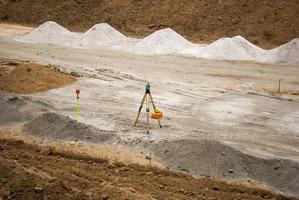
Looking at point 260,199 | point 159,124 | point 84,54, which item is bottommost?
point 260,199

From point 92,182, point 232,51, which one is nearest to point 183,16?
point 232,51

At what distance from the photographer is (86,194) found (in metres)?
9.15

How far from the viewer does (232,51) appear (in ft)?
79.1

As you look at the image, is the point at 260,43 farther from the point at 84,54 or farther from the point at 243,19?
the point at 84,54

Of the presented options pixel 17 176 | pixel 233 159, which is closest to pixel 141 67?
pixel 233 159

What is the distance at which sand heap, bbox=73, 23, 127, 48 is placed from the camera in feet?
89.2

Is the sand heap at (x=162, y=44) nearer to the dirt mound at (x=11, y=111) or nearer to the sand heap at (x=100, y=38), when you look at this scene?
the sand heap at (x=100, y=38)

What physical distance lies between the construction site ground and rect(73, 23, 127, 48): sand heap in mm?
3121

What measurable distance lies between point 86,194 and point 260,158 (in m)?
4.24

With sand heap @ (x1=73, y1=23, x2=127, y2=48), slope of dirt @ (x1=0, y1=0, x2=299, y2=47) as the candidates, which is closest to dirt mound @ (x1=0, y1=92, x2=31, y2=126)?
sand heap @ (x1=73, y1=23, x2=127, y2=48)

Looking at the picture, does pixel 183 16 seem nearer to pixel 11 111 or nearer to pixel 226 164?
pixel 11 111

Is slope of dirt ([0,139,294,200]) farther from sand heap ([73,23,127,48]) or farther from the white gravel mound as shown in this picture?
sand heap ([73,23,127,48])

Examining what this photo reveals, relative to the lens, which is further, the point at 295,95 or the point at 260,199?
the point at 295,95

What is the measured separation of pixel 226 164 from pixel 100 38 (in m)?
18.0
